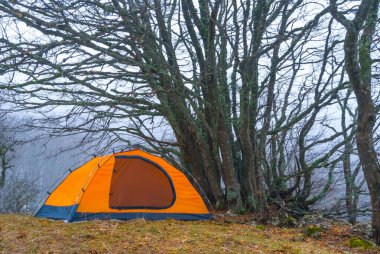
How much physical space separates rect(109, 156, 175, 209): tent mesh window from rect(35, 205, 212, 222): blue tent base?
0.17m

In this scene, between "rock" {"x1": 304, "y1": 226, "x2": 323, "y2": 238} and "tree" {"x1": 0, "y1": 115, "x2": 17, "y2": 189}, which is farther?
"tree" {"x1": 0, "y1": 115, "x2": 17, "y2": 189}

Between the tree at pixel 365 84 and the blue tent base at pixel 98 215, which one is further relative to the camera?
the blue tent base at pixel 98 215

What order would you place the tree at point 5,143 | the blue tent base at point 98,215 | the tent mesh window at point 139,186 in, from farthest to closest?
the tree at point 5,143
the tent mesh window at point 139,186
the blue tent base at point 98,215

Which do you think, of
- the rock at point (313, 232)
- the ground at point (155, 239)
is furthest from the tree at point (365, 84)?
the rock at point (313, 232)

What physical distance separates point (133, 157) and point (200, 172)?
2.44m

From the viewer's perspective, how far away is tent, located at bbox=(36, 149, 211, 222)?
7906mm

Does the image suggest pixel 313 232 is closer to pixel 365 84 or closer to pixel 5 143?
pixel 365 84

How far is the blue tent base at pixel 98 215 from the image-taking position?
7684 mm

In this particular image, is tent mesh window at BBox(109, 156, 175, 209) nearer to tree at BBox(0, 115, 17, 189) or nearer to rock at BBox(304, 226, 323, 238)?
rock at BBox(304, 226, 323, 238)

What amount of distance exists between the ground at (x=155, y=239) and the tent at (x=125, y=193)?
2.87 ft

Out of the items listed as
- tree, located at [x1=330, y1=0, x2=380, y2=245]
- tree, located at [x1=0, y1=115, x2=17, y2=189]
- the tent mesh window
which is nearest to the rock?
tree, located at [x1=330, y1=0, x2=380, y2=245]

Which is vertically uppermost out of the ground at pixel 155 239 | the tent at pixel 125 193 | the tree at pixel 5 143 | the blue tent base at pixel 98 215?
the tree at pixel 5 143

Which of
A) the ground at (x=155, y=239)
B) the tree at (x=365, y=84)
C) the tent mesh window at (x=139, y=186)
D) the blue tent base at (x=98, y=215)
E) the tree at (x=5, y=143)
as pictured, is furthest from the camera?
the tree at (x=5, y=143)

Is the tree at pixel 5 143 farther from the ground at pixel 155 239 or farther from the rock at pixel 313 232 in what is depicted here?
the rock at pixel 313 232
